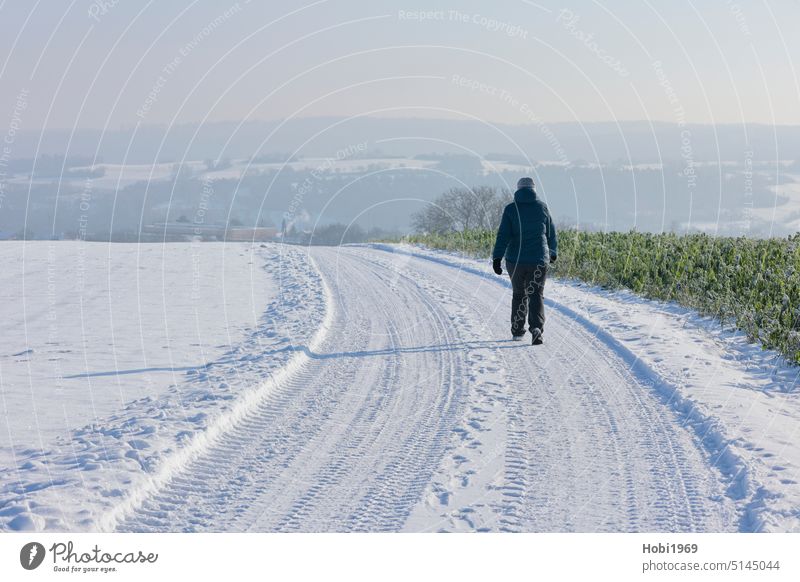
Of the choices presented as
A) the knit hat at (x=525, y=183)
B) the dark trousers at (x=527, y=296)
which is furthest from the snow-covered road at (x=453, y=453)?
the knit hat at (x=525, y=183)

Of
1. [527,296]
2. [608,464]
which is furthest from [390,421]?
[527,296]

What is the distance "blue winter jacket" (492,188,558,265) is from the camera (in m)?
11.4

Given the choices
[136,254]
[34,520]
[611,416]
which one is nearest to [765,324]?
[611,416]

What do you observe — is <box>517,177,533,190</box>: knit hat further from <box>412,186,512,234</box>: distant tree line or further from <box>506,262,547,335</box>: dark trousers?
<box>412,186,512,234</box>: distant tree line

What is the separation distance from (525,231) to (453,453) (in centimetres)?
585

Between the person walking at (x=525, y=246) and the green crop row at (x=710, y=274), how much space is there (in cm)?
316

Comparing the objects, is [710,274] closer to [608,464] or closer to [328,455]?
[608,464]

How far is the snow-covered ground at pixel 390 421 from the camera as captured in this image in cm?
515

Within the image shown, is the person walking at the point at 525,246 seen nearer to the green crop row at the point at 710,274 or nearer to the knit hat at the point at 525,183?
the knit hat at the point at 525,183

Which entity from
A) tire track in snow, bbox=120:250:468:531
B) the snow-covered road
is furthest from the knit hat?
tire track in snow, bbox=120:250:468:531
